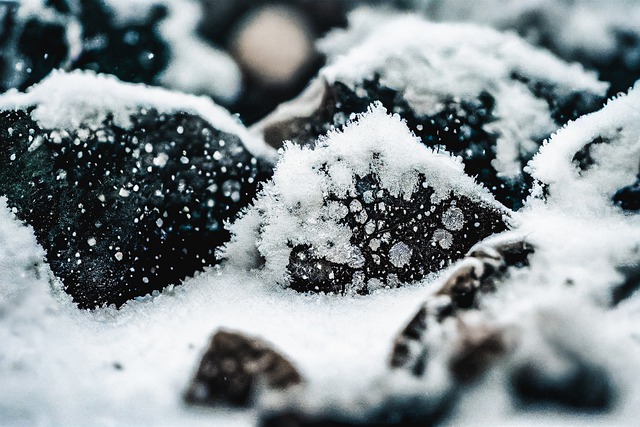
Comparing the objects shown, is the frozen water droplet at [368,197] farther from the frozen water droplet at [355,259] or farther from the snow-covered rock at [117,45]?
the snow-covered rock at [117,45]

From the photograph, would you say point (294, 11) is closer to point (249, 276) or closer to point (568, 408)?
point (249, 276)

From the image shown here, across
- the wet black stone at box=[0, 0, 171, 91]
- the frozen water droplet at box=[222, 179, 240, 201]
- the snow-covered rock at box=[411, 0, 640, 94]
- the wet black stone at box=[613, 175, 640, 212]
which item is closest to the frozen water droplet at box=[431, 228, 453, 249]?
the wet black stone at box=[613, 175, 640, 212]

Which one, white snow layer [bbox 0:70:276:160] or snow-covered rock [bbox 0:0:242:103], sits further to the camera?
snow-covered rock [bbox 0:0:242:103]

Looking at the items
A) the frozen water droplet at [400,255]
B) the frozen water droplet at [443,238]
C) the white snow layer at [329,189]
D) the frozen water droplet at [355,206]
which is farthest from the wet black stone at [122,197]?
the frozen water droplet at [443,238]

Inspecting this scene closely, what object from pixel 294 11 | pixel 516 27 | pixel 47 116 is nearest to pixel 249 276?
pixel 47 116

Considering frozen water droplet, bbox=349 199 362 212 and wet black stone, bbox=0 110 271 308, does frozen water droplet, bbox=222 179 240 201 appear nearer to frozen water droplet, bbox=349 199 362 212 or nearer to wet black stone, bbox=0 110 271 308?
wet black stone, bbox=0 110 271 308

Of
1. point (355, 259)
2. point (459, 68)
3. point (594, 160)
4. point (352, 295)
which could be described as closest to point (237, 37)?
point (459, 68)
